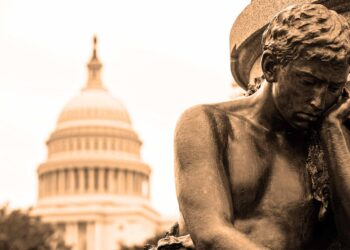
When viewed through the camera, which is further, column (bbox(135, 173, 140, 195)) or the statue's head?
column (bbox(135, 173, 140, 195))

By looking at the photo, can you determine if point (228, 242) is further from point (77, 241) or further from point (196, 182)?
point (77, 241)

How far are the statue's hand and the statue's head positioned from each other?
0.12m

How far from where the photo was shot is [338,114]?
14.5 ft

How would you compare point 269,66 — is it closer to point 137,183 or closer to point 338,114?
point 338,114

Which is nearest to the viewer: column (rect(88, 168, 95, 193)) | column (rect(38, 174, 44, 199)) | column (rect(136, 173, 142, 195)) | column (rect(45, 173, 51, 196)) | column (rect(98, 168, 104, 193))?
column (rect(88, 168, 95, 193))

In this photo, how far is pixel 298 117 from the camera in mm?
4270

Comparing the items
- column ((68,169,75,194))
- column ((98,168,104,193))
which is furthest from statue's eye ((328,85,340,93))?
column ((98,168,104,193))

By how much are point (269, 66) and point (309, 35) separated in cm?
27

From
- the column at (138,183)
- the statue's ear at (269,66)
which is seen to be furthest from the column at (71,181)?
the statue's ear at (269,66)

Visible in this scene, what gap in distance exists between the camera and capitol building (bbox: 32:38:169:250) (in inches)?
4043

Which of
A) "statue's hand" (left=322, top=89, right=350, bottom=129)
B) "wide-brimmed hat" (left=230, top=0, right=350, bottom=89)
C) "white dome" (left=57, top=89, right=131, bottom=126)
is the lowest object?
"statue's hand" (left=322, top=89, right=350, bottom=129)

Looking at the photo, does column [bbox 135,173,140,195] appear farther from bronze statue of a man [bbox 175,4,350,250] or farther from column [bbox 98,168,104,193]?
bronze statue of a man [bbox 175,4,350,250]

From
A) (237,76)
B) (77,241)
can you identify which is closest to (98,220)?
(77,241)

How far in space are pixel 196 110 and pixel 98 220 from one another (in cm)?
9962
